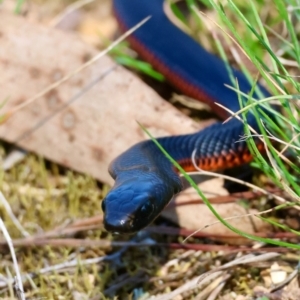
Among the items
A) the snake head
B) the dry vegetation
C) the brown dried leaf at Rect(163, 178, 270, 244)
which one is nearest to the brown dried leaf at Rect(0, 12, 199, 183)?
the dry vegetation

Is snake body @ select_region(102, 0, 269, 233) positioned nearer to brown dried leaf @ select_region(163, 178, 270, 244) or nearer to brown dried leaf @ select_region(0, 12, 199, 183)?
brown dried leaf @ select_region(163, 178, 270, 244)

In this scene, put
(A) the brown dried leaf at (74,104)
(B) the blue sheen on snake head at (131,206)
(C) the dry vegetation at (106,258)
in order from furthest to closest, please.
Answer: (A) the brown dried leaf at (74,104) → (C) the dry vegetation at (106,258) → (B) the blue sheen on snake head at (131,206)

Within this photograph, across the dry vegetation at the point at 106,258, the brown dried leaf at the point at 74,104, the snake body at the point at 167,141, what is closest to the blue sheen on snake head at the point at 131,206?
the snake body at the point at 167,141

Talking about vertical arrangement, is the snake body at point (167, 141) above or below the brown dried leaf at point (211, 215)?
above

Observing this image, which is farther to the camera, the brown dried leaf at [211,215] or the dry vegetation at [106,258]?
the brown dried leaf at [211,215]

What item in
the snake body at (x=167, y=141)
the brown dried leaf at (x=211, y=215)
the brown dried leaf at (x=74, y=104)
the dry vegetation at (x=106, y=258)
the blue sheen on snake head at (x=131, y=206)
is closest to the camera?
the blue sheen on snake head at (x=131, y=206)

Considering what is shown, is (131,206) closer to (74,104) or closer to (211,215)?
(211,215)

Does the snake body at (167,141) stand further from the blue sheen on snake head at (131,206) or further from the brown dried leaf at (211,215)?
the brown dried leaf at (211,215)

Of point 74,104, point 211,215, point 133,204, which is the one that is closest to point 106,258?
point 211,215
